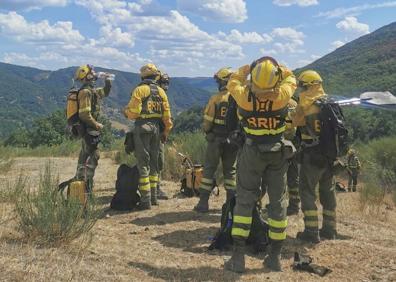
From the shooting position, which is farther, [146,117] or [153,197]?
[153,197]

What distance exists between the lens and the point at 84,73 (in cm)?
786

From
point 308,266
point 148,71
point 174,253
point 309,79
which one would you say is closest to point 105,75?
point 148,71

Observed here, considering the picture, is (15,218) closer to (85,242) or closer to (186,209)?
(85,242)

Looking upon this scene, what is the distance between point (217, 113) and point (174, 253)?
262 cm

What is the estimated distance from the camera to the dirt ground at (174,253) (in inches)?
183

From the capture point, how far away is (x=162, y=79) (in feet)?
28.7

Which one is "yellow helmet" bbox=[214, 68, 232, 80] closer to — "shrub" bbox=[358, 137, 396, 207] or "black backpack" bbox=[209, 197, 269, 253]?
"black backpack" bbox=[209, 197, 269, 253]

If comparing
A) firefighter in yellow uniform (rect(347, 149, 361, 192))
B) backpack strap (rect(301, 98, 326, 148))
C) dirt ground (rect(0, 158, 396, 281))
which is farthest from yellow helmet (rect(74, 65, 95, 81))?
firefighter in yellow uniform (rect(347, 149, 361, 192))

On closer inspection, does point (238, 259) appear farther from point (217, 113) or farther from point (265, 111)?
point (217, 113)

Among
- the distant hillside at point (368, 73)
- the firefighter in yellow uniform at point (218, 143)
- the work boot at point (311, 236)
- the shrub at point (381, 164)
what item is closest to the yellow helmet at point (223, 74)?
the firefighter in yellow uniform at point (218, 143)

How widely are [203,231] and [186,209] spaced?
4.80 feet

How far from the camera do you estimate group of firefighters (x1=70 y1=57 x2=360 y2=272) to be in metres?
5.29

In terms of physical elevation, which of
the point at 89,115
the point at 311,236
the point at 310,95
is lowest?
the point at 311,236

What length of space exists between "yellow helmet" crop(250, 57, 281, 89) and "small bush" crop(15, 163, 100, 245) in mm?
2273
